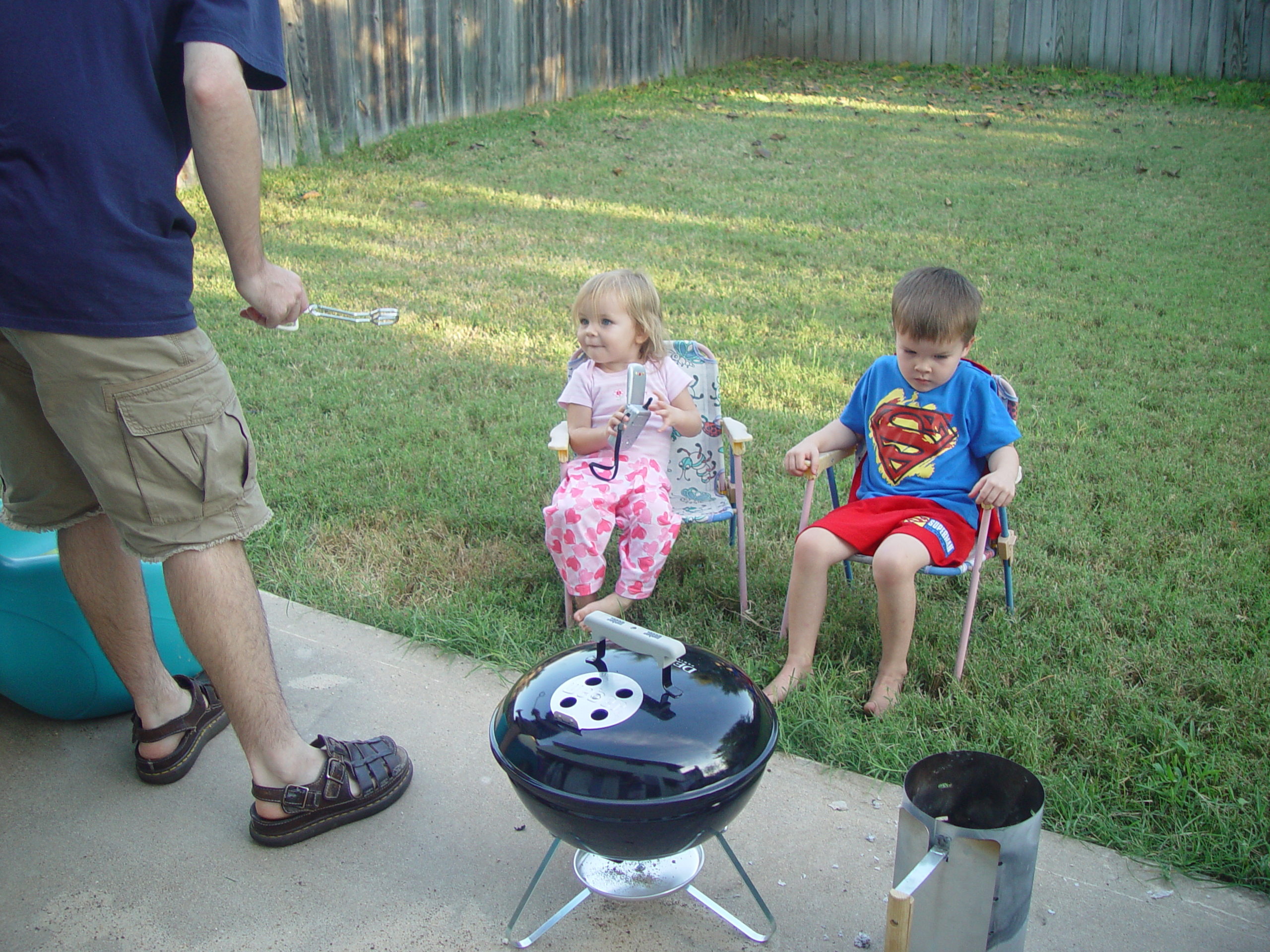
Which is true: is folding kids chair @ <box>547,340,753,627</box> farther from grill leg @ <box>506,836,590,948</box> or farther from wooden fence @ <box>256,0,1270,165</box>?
wooden fence @ <box>256,0,1270,165</box>

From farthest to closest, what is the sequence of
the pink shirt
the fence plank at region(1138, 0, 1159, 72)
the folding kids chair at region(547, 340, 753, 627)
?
the fence plank at region(1138, 0, 1159, 72) < the folding kids chair at region(547, 340, 753, 627) < the pink shirt

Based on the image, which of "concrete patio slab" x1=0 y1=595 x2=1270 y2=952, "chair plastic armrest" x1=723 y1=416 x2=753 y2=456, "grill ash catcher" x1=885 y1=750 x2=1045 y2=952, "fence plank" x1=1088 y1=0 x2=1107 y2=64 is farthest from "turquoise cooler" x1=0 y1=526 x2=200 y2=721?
"fence plank" x1=1088 y1=0 x2=1107 y2=64

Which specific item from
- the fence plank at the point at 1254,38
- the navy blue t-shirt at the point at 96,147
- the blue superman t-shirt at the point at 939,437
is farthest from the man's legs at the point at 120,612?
the fence plank at the point at 1254,38

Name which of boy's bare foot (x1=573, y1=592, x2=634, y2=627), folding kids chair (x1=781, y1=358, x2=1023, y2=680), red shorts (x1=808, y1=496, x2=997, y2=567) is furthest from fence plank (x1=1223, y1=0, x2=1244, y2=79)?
boy's bare foot (x1=573, y1=592, x2=634, y2=627)

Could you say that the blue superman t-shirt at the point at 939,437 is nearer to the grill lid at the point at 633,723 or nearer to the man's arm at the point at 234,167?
the grill lid at the point at 633,723

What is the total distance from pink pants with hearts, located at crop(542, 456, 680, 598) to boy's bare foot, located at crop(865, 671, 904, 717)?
740 millimetres

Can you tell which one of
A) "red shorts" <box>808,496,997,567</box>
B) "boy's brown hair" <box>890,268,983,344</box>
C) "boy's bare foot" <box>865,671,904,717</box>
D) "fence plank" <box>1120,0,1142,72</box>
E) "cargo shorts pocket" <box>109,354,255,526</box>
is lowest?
"boy's bare foot" <box>865,671,904,717</box>

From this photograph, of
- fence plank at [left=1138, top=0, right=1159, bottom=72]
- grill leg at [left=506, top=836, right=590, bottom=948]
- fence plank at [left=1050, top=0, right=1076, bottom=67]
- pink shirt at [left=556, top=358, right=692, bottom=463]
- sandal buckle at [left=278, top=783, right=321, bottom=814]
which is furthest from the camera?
fence plank at [left=1050, top=0, right=1076, bottom=67]

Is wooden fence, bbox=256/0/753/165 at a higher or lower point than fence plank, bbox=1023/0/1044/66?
lower

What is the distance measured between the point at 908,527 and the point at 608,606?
3.02 feet

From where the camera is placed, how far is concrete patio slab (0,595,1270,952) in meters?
1.96

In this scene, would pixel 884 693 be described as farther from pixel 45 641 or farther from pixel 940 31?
pixel 940 31

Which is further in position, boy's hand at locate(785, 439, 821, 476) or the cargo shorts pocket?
boy's hand at locate(785, 439, 821, 476)

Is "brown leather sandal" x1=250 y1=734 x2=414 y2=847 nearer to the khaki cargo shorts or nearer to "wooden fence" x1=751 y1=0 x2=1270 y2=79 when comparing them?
the khaki cargo shorts
